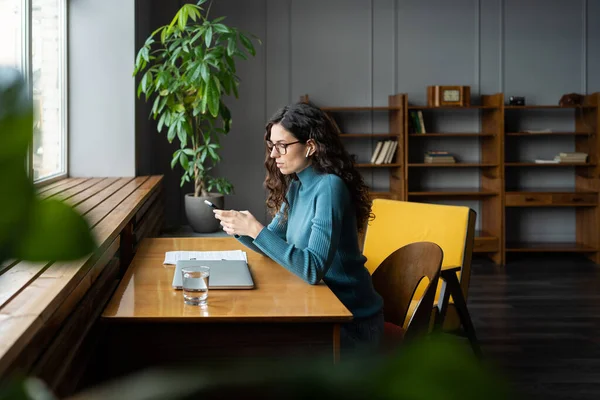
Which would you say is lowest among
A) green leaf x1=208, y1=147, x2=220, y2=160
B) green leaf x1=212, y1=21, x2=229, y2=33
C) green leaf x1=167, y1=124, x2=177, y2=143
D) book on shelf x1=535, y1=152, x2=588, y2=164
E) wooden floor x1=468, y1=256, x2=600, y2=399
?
wooden floor x1=468, y1=256, x2=600, y2=399

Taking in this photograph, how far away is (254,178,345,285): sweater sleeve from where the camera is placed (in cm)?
221

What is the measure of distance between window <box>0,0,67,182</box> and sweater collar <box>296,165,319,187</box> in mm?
1515

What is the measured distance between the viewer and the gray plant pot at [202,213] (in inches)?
191

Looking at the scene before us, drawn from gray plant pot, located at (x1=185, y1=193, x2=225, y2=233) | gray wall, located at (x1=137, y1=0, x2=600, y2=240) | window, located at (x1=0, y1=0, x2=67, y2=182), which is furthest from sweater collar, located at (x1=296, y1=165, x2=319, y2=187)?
gray wall, located at (x1=137, y1=0, x2=600, y2=240)

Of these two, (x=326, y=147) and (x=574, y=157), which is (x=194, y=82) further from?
(x=574, y=157)

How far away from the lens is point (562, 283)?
569cm

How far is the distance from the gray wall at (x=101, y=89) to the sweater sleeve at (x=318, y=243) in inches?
114

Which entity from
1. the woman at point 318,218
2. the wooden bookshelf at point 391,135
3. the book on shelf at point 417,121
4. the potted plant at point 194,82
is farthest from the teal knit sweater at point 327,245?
the book on shelf at point 417,121

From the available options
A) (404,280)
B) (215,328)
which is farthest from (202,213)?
(215,328)

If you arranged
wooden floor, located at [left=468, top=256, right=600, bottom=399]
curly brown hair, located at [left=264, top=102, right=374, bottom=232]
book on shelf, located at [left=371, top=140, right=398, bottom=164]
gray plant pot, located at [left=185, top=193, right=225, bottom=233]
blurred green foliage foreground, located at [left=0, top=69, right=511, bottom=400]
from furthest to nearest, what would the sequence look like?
book on shelf, located at [left=371, top=140, right=398, bottom=164] → gray plant pot, located at [left=185, top=193, right=225, bottom=233] → wooden floor, located at [left=468, top=256, right=600, bottom=399] → curly brown hair, located at [left=264, top=102, right=374, bottom=232] → blurred green foliage foreground, located at [left=0, top=69, right=511, bottom=400]

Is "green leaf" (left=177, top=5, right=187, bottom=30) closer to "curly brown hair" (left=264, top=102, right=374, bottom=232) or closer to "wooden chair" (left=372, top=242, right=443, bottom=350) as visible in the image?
"curly brown hair" (left=264, top=102, right=374, bottom=232)

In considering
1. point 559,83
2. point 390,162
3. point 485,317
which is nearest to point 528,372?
point 485,317

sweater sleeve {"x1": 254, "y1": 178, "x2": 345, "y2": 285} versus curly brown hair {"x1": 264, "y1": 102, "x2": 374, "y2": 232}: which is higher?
curly brown hair {"x1": 264, "y1": 102, "x2": 374, "y2": 232}

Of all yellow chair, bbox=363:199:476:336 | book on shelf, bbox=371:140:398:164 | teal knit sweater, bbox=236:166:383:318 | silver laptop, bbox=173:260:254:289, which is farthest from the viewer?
book on shelf, bbox=371:140:398:164
